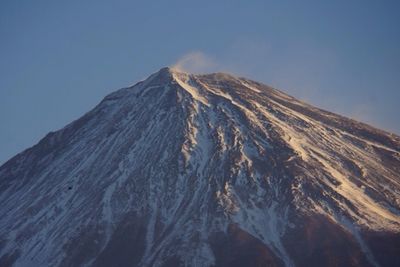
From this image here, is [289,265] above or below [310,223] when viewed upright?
below

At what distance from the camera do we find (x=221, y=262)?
186 meters

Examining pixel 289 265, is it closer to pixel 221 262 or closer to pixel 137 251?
pixel 221 262

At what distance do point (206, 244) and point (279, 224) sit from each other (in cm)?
1787

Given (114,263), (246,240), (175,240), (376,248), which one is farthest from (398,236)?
(114,263)

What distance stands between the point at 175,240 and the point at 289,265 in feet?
91.6

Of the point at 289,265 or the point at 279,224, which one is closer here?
the point at 289,265

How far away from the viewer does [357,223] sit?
19525 cm

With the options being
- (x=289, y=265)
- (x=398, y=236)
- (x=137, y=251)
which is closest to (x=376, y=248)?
(x=398, y=236)

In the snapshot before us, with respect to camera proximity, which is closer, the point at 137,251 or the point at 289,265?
the point at 289,265

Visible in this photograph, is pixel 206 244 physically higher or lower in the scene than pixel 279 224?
lower

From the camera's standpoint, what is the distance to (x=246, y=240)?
191 metres

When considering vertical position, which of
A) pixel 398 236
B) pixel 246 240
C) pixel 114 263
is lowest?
pixel 114 263

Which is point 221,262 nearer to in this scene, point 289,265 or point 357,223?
point 289,265

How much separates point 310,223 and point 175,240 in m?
30.3
